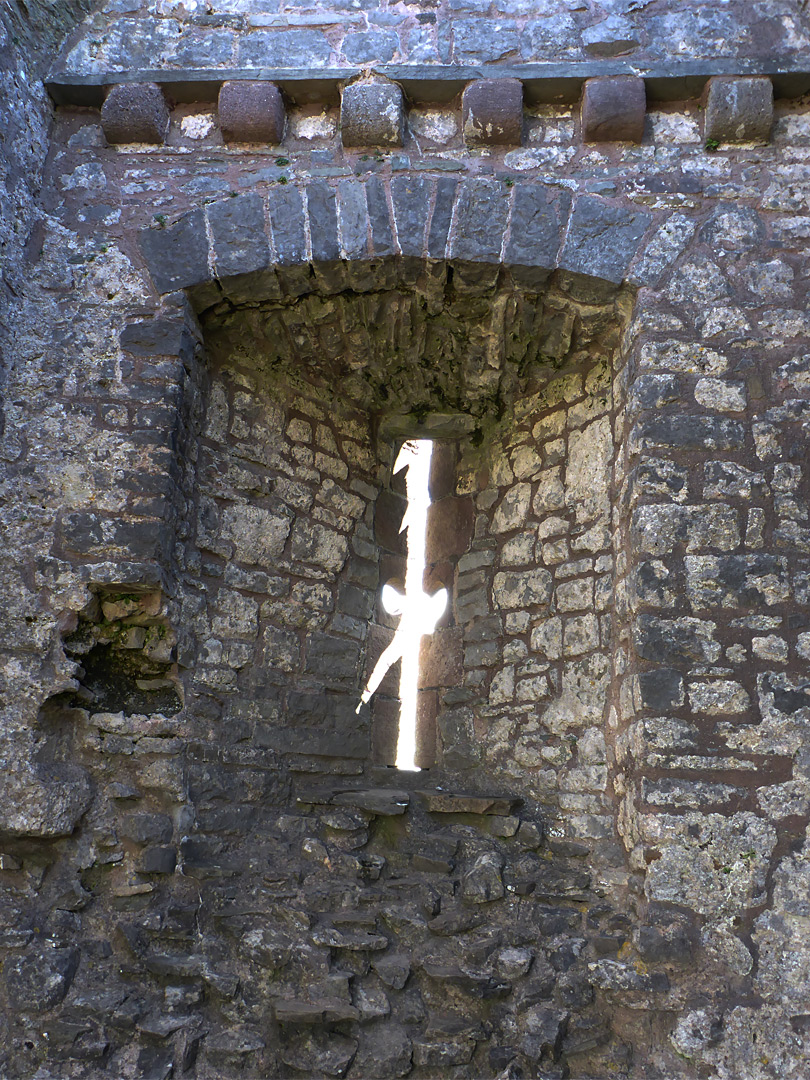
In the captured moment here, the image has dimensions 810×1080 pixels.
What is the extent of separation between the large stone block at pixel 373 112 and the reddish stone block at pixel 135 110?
0.74 metres

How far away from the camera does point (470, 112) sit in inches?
130

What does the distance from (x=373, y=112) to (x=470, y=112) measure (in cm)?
37

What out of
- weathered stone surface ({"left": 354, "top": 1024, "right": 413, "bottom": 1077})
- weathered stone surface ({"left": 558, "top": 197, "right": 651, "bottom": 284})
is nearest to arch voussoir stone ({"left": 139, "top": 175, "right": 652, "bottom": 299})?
weathered stone surface ({"left": 558, "top": 197, "right": 651, "bottom": 284})

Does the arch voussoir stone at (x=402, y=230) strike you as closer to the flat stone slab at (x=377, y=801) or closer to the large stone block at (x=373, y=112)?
the large stone block at (x=373, y=112)

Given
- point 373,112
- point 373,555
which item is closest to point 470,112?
point 373,112

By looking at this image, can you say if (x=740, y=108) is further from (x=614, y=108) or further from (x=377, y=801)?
(x=377, y=801)

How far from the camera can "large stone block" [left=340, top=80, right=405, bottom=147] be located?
10.8 feet

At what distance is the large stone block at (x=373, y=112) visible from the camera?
130 inches

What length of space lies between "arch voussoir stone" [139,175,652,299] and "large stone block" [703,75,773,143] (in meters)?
0.46

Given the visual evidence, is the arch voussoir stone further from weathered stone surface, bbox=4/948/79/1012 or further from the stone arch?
weathered stone surface, bbox=4/948/79/1012

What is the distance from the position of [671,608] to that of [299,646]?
1.53 metres

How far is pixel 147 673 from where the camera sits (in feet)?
9.94

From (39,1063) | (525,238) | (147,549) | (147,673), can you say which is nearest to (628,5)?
(525,238)

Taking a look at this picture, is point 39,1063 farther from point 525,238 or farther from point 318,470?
point 525,238
